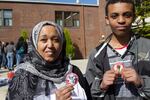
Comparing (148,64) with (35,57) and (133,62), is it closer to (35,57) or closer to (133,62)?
(133,62)

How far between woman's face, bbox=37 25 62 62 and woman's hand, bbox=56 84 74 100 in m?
0.32

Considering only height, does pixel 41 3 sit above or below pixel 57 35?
above

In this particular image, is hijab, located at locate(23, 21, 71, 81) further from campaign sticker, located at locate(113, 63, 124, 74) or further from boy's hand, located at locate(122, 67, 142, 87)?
boy's hand, located at locate(122, 67, 142, 87)

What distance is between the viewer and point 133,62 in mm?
3053

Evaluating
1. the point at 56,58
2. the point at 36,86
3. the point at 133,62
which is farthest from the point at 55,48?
the point at 133,62

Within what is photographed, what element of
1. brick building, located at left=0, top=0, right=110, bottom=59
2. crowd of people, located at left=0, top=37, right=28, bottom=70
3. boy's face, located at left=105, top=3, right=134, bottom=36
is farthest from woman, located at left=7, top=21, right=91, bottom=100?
brick building, located at left=0, top=0, right=110, bottom=59

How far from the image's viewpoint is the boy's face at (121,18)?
306 centimetres

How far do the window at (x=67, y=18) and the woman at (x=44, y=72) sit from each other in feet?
121

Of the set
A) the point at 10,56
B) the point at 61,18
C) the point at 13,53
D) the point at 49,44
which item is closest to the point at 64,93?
the point at 49,44

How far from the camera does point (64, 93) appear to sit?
2.87 meters

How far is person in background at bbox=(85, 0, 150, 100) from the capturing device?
9.81ft

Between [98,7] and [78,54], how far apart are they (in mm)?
5384

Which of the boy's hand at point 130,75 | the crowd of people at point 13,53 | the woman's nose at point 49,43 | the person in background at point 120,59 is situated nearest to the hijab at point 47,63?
the woman's nose at point 49,43

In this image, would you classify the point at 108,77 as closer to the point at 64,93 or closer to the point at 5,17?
the point at 64,93
